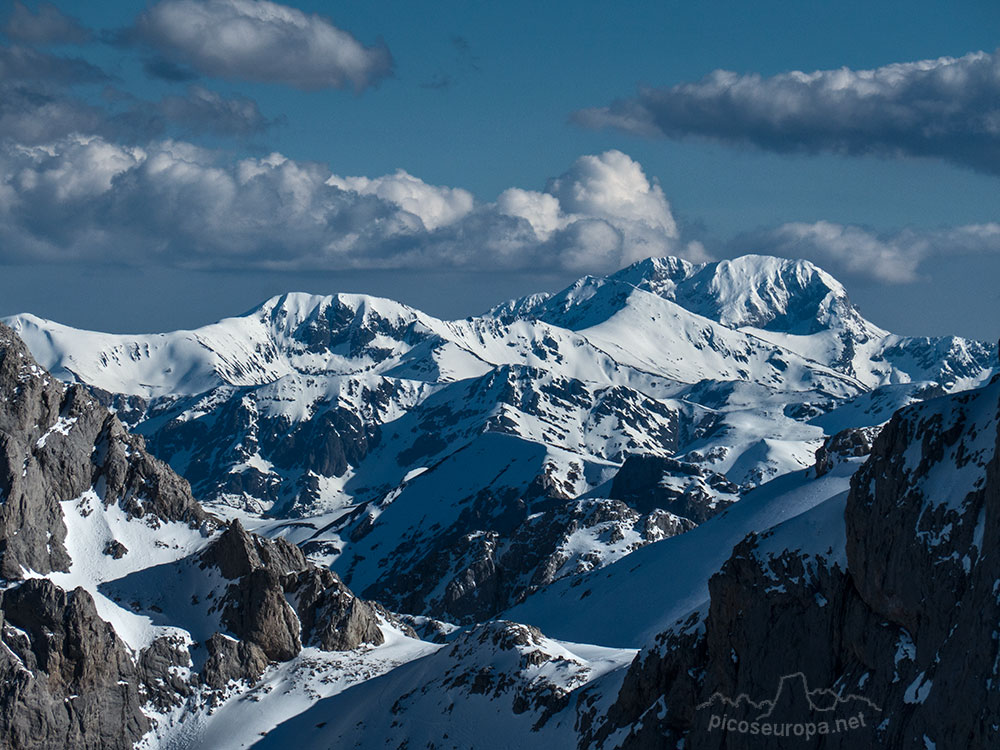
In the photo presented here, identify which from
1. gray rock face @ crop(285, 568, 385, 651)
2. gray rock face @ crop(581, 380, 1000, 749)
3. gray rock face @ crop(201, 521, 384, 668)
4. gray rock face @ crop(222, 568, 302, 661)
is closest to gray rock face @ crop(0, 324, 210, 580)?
gray rock face @ crop(201, 521, 384, 668)

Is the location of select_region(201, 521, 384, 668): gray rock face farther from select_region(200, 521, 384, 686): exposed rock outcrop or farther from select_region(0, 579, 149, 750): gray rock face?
select_region(0, 579, 149, 750): gray rock face

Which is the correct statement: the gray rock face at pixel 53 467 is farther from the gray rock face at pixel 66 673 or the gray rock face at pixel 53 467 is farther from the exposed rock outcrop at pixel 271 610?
the exposed rock outcrop at pixel 271 610

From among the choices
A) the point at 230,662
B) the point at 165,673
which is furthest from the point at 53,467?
the point at 230,662

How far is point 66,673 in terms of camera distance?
129875mm

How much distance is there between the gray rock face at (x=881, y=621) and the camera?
60562 mm

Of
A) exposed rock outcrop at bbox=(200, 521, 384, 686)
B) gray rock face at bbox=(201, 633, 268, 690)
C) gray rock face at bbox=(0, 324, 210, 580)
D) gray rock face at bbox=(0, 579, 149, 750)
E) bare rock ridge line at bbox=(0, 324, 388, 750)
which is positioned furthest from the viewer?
gray rock face at bbox=(0, 324, 210, 580)

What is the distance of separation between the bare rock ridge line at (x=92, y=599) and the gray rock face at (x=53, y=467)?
0.17 metres

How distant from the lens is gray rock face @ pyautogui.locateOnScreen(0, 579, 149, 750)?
412ft

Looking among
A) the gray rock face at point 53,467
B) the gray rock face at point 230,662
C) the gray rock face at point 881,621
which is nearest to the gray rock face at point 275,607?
the gray rock face at point 230,662

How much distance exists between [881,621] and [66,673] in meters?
93.9

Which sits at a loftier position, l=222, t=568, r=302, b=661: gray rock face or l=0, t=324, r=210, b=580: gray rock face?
l=0, t=324, r=210, b=580: gray rock face

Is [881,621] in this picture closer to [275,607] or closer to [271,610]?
[271,610]

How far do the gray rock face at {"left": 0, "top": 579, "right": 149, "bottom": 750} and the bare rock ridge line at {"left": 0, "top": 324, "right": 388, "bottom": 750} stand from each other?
0.36 feet

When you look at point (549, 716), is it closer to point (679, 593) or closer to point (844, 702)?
point (844, 702)
